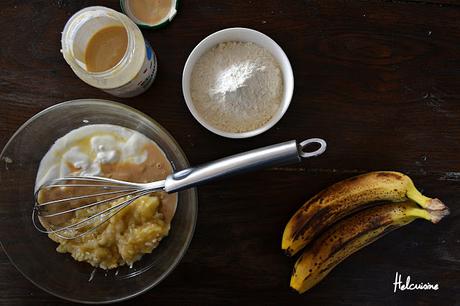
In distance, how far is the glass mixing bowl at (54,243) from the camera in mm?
1012

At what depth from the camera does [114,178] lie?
1021 millimetres

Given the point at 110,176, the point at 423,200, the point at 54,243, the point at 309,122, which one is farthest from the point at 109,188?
the point at 423,200

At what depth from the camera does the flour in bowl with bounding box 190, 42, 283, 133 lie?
100cm

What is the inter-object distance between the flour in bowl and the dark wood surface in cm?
5

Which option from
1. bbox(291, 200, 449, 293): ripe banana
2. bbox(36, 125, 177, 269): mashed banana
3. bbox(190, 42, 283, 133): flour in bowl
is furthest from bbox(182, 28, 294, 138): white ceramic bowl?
bbox(291, 200, 449, 293): ripe banana

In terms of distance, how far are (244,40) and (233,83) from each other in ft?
0.38

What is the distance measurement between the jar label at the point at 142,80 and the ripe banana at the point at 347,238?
0.46 m

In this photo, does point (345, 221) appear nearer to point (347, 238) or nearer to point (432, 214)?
point (347, 238)

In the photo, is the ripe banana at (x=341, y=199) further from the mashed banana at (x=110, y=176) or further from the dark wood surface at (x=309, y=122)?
the mashed banana at (x=110, y=176)

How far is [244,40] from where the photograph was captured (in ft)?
3.45

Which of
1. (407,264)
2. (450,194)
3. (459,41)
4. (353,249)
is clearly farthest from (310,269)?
(459,41)

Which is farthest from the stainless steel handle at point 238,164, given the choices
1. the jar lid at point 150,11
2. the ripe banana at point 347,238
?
the jar lid at point 150,11

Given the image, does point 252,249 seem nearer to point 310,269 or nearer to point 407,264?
point 310,269

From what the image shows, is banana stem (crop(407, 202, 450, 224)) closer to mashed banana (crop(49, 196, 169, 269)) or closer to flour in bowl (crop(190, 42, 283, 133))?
flour in bowl (crop(190, 42, 283, 133))
